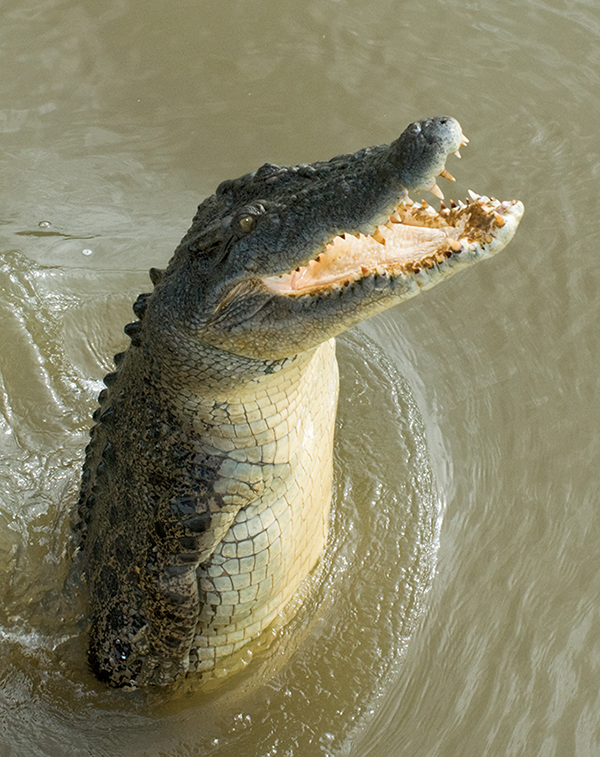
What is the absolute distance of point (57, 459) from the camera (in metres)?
4.24

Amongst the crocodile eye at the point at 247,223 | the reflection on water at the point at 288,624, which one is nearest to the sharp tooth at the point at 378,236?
the crocodile eye at the point at 247,223

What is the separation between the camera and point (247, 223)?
2.47m

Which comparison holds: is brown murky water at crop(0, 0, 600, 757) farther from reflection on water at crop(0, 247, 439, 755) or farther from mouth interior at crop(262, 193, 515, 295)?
mouth interior at crop(262, 193, 515, 295)

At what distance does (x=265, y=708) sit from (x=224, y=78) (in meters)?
4.28

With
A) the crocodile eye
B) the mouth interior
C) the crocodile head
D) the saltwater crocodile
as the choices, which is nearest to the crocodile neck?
the saltwater crocodile

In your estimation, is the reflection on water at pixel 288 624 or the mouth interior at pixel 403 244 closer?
the mouth interior at pixel 403 244

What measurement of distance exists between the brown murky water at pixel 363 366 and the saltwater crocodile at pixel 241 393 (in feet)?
1.17

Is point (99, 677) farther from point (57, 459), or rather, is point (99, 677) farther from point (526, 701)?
point (526, 701)

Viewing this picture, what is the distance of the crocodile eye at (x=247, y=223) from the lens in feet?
8.09

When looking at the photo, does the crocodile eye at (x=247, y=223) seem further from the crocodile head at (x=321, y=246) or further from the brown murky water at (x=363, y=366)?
the brown murky water at (x=363, y=366)

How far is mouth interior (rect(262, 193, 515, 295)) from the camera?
2229mm

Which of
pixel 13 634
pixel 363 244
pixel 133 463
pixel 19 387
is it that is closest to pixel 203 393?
pixel 133 463

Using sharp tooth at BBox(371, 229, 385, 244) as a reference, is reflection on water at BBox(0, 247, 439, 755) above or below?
below

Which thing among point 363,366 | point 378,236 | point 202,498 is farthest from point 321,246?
point 363,366
